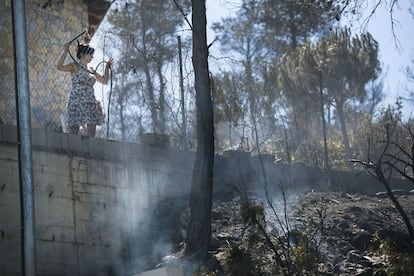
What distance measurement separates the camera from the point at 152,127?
13.8 metres

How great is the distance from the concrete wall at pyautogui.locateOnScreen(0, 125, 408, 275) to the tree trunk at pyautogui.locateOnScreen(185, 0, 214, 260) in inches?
20.8

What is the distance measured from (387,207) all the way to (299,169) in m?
2.30

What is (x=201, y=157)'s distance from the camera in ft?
29.5

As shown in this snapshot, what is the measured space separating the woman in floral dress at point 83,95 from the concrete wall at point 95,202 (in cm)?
47

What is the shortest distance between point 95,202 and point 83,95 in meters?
1.63

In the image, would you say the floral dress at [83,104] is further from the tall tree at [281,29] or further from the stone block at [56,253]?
the tall tree at [281,29]

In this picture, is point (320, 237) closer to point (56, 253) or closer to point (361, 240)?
point (361, 240)

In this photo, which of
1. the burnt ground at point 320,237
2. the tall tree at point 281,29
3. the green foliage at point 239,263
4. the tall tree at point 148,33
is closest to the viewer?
the green foliage at point 239,263

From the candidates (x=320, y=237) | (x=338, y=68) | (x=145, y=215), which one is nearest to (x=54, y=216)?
(x=145, y=215)

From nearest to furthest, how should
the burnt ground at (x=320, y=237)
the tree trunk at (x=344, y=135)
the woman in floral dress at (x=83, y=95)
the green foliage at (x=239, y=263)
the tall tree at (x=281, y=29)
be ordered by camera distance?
the green foliage at (x=239, y=263), the burnt ground at (x=320, y=237), the woman in floral dress at (x=83, y=95), the tree trunk at (x=344, y=135), the tall tree at (x=281, y=29)

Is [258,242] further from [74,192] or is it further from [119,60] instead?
[119,60]

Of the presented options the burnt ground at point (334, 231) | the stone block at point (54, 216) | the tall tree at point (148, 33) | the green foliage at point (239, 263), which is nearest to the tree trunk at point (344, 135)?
the tall tree at point (148, 33)

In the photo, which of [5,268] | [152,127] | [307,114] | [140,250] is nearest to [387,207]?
[140,250]

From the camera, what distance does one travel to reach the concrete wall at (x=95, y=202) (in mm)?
8477
